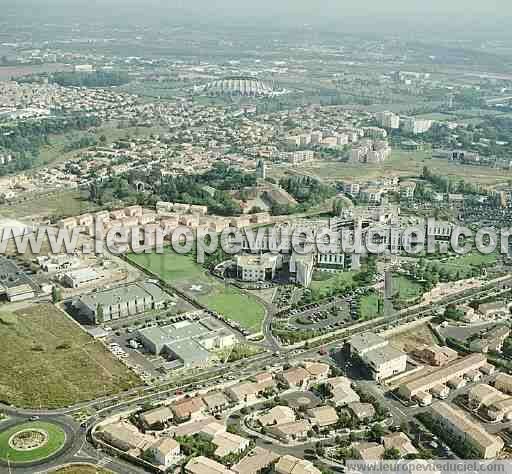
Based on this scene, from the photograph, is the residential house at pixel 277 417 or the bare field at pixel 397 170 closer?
the residential house at pixel 277 417

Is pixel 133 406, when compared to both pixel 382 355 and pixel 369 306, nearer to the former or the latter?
pixel 382 355

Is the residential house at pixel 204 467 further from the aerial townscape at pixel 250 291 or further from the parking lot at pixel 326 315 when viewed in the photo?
the parking lot at pixel 326 315

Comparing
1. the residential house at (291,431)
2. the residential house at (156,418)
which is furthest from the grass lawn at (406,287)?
the residential house at (156,418)

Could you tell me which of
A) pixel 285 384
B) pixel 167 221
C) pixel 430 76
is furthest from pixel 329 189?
pixel 430 76

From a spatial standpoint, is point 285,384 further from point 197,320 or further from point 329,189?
point 329,189

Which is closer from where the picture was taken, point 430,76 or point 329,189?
point 329,189

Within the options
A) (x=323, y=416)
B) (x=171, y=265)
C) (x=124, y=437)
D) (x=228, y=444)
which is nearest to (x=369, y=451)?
(x=323, y=416)

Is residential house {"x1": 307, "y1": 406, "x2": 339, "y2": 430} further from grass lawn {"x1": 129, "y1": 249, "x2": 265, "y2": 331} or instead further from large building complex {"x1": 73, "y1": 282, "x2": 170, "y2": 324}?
large building complex {"x1": 73, "y1": 282, "x2": 170, "y2": 324}
